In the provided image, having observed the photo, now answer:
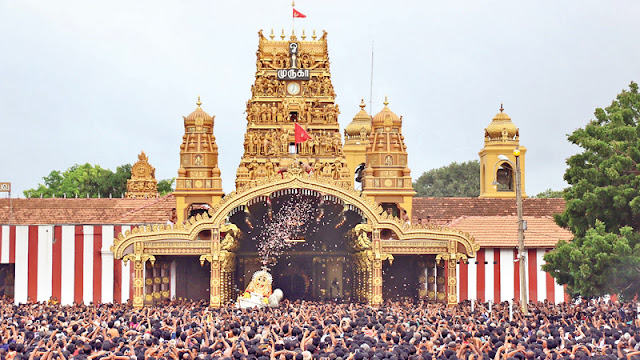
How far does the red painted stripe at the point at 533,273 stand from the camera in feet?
113

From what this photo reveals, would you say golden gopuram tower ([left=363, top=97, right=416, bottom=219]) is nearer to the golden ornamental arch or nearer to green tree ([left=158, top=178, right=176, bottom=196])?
the golden ornamental arch

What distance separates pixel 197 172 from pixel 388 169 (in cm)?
785

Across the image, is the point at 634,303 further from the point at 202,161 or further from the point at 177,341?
the point at 202,161

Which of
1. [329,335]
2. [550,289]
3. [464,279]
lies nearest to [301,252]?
[464,279]

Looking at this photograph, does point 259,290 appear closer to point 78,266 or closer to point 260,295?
point 260,295

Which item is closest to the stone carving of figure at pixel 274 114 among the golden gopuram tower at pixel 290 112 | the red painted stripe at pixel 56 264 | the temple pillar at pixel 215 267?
the golden gopuram tower at pixel 290 112

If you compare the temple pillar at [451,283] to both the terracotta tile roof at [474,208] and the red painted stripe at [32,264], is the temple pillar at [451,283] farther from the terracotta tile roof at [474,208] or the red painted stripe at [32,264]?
the red painted stripe at [32,264]

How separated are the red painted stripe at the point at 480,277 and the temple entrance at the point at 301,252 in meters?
4.99

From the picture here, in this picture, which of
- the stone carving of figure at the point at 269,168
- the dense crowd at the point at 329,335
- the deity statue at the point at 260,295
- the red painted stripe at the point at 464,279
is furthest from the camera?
the stone carving of figure at the point at 269,168

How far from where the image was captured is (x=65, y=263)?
113 feet

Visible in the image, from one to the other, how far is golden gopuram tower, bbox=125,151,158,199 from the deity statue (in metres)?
22.0

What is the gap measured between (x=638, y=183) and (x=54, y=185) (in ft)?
181

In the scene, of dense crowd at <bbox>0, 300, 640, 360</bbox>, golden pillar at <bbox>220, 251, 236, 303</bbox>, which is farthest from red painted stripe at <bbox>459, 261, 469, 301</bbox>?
golden pillar at <bbox>220, 251, 236, 303</bbox>

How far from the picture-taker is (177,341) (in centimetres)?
1767
